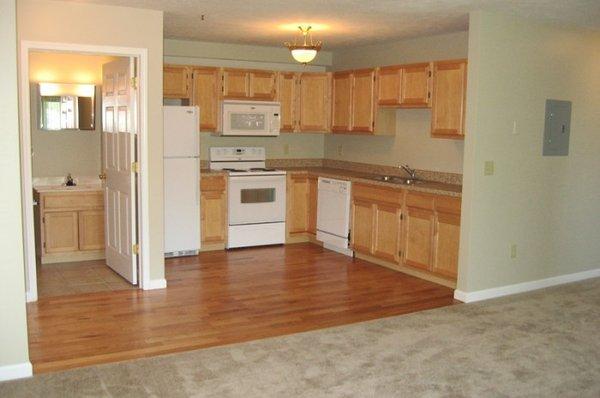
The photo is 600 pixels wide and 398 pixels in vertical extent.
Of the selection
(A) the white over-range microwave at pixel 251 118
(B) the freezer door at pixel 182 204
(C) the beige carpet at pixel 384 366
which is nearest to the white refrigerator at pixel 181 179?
(B) the freezer door at pixel 182 204

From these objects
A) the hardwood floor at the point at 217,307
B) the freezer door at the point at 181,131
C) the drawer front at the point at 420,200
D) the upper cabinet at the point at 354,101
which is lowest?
the hardwood floor at the point at 217,307

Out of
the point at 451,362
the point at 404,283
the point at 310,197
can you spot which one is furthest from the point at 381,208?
the point at 451,362

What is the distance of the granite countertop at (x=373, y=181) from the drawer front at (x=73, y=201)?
94.6 inches

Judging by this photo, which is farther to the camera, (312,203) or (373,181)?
(312,203)

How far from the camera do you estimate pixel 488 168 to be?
537 cm

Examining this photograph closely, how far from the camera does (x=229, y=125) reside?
742cm

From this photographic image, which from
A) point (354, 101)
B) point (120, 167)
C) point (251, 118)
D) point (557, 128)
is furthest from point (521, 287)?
point (120, 167)

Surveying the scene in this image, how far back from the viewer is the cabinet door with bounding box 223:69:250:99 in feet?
24.3

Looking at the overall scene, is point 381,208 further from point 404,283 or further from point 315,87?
point 315,87

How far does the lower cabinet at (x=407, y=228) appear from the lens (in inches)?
227

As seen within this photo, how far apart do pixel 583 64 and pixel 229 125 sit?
3.94 m

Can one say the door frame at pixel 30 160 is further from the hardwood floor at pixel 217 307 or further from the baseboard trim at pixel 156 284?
the hardwood floor at pixel 217 307

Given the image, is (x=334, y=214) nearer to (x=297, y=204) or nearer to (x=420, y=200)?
(x=297, y=204)

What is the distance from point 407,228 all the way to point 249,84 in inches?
109
